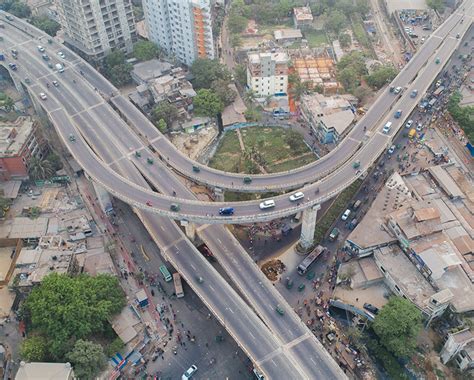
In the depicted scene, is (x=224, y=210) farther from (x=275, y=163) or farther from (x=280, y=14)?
(x=280, y=14)

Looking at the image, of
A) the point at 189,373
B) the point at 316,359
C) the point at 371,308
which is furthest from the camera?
the point at 371,308

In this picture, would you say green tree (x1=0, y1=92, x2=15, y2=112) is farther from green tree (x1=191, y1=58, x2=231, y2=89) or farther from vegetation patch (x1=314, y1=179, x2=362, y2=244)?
vegetation patch (x1=314, y1=179, x2=362, y2=244)

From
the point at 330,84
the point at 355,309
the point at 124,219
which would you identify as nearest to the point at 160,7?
the point at 330,84

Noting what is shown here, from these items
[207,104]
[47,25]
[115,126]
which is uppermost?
[47,25]

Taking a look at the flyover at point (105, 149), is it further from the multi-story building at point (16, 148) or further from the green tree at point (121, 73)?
the green tree at point (121, 73)

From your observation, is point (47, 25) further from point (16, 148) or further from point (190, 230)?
point (190, 230)

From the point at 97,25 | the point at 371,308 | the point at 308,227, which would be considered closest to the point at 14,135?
the point at 97,25
